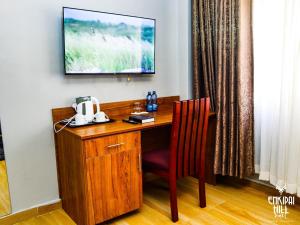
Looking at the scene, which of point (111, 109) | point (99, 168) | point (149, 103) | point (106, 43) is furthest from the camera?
point (149, 103)

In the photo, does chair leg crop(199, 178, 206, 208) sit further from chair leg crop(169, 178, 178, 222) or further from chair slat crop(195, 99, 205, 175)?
chair leg crop(169, 178, 178, 222)

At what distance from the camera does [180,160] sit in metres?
1.99

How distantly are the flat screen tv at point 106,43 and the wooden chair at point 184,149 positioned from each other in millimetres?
791

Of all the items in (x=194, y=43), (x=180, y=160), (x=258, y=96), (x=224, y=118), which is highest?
(x=194, y=43)

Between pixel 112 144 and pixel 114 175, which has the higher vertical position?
pixel 112 144

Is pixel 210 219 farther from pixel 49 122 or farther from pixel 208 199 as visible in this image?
pixel 49 122

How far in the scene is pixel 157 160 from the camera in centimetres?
208

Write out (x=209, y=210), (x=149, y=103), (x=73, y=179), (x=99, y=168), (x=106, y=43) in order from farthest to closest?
1. (x=149, y=103)
2. (x=106, y=43)
3. (x=209, y=210)
4. (x=73, y=179)
5. (x=99, y=168)

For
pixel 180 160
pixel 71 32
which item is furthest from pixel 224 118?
pixel 71 32

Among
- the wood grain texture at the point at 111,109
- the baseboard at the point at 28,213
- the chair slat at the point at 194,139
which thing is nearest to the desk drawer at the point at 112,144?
the chair slat at the point at 194,139

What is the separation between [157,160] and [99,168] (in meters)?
0.48

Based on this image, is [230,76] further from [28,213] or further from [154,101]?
[28,213]

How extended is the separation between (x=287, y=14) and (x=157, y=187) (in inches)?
74.1

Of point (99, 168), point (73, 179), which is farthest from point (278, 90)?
point (73, 179)
